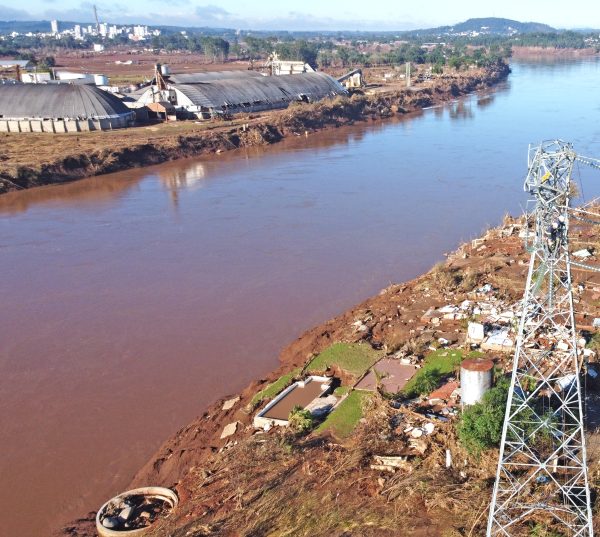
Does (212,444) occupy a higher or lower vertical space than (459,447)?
lower

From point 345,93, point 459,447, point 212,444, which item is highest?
point 345,93

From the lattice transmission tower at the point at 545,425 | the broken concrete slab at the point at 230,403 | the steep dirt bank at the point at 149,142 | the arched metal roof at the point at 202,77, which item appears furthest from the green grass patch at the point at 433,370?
the arched metal roof at the point at 202,77

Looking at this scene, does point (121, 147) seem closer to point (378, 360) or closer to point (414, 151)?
point (414, 151)

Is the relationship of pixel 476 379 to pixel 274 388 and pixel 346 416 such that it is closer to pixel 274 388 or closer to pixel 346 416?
pixel 346 416

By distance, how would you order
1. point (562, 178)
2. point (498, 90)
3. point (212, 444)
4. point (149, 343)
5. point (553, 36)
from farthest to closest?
1. point (553, 36)
2. point (498, 90)
3. point (149, 343)
4. point (212, 444)
5. point (562, 178)

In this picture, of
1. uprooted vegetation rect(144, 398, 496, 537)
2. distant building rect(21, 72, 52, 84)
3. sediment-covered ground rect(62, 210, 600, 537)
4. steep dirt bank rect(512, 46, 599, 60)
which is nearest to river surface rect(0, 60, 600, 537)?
sediment-covered ground rect(62, 210, 600, 537)

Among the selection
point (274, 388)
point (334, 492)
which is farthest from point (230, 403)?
point (334, 492)

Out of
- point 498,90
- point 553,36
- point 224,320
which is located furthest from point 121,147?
point 553,36
